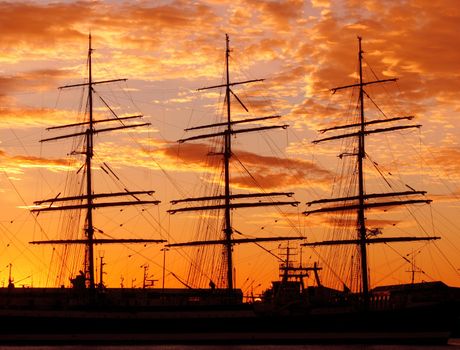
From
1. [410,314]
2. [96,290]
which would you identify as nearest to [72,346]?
[96,290]

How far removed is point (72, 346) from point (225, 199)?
25.9 m

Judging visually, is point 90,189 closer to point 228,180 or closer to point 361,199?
point 228,180

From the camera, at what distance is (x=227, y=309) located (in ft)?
531

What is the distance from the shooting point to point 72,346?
158 m

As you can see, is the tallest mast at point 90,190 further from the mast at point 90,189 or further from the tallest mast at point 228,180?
the tallest mast at point 228,180

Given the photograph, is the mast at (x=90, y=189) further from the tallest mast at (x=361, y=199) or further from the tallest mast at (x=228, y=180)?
the tallest mast at (x=361, y=199)

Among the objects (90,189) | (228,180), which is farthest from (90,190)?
(228,180)

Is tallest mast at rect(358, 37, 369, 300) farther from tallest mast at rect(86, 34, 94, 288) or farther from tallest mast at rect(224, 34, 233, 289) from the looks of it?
tallest mast at rect(86, 34, 94, 288)

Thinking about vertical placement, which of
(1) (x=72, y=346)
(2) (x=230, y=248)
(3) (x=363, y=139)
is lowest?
(1) (x=72, y=346)

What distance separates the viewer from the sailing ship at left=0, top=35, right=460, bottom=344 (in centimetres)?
15950

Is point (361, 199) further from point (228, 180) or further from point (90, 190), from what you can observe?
point (90, 190)

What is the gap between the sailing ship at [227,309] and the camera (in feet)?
523

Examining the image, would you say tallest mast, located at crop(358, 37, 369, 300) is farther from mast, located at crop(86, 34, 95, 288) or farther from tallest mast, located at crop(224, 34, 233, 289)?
mast, located at crop(86, 34, 95, 288)

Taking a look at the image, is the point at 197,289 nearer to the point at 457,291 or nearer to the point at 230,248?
the point at 230,248
